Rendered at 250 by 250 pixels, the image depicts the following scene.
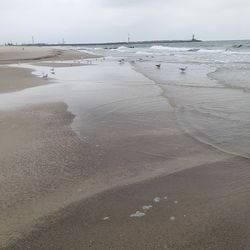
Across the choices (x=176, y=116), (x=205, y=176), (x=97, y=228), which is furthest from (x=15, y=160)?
(x=176, y=116)

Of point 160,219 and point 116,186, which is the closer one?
point 160,219

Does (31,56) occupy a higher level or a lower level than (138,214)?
lower

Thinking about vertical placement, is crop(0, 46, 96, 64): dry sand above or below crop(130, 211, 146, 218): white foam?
below

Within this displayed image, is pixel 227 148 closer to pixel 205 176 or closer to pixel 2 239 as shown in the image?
pixel 205 176

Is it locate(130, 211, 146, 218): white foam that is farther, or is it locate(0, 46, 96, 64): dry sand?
locate(0, 46, 96, 64): dry sand

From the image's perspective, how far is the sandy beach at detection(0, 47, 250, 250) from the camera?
12.1 feet

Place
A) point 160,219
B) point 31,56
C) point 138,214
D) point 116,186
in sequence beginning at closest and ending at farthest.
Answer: point 160,219 → point 138,214 → point 116,186 → point 31,56

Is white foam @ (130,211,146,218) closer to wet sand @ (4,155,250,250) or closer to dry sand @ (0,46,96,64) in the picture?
wet sand @ (4,155,250,250)

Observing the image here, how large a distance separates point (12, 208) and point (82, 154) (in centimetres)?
203

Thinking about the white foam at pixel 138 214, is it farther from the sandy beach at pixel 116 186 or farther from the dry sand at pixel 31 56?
the dry sand at pixel 31 56

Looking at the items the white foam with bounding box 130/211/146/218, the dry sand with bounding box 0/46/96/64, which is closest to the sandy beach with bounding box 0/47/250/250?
the white foam with bounding box 130/211/146/218

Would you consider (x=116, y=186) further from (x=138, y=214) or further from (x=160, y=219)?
(x=160, y=219)

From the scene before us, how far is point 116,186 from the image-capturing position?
16.1 ft

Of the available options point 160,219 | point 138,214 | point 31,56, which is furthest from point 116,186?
point 31,56
